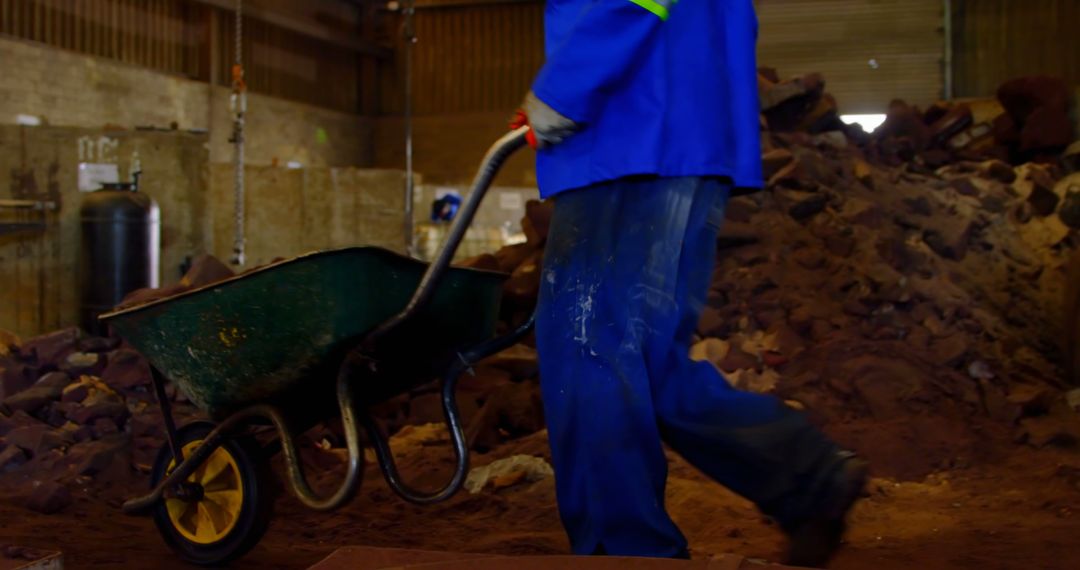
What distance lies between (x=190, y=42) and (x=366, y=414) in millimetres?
16783

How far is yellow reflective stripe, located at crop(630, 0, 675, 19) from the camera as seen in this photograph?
1.95m

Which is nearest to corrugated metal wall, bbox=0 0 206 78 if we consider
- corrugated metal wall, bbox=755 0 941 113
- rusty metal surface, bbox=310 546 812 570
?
corrugated metal wall, bbox=755 0 941 113

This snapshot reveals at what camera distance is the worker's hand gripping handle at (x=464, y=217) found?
2.12m

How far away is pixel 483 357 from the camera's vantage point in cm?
261

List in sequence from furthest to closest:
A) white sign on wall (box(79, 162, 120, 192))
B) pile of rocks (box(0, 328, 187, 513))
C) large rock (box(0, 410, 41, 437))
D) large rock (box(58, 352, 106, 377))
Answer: white sign on wall (box(79, 162, 120, 192)) → large rock (box(58, 352, 106, 377)) → large rock (box(0, 410, 41, 437)) → pile of rocks (box(0, 328, 187, 513))

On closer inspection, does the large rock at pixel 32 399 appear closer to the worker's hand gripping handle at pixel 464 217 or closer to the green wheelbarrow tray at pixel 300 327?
the green wheelbarrow tray at pixel 300 327

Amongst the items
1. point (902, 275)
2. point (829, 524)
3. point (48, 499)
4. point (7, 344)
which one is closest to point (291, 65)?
point (7, 344)

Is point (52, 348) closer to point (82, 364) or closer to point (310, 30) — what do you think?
point (82, 364)

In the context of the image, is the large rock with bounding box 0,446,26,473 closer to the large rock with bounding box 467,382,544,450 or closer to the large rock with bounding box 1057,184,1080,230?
the large rock with bounding box 467,382,544,450

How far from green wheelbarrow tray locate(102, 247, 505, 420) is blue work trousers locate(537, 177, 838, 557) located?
407 millimetres

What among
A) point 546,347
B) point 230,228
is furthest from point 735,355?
point 230,228

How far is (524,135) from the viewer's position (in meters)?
2.08

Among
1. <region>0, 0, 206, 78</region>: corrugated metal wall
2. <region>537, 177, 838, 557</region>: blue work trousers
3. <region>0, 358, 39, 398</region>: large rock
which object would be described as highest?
<region>0, 0, 206, 78</region>: corrugated metal wall

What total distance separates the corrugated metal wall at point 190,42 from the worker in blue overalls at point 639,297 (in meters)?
14.4
